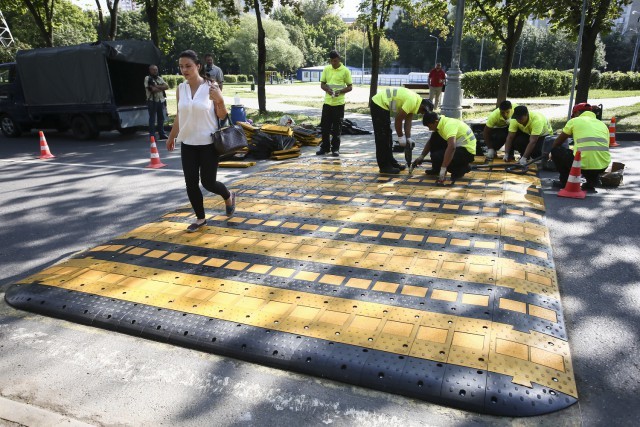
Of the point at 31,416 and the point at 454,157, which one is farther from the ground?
the point at 454,157

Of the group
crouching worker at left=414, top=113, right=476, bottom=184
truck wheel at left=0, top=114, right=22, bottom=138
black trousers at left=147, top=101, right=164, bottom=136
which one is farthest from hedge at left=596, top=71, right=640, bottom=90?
truck wheel at left=0, top=114, right=22, bottom=138

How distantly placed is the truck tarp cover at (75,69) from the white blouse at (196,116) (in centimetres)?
867

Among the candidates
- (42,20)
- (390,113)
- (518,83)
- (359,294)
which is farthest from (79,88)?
(518,83)

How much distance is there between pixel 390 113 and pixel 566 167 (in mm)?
2682

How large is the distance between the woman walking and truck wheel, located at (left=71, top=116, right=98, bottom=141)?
9.23 metres

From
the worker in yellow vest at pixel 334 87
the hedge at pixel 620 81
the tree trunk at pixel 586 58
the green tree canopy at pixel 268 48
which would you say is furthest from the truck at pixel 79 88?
the green tree canopy at pixel 268 48

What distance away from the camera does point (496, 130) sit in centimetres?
825

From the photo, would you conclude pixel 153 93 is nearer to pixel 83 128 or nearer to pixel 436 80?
pixel 83 128

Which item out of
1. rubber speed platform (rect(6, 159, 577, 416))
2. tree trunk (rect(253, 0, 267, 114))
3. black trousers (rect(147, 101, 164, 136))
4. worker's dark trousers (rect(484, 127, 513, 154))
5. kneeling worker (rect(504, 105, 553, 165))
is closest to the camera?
rubber speed platform (rect(6, 159, 577, 416))

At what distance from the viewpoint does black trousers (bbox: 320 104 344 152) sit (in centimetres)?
895

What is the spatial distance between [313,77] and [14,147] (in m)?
67.5

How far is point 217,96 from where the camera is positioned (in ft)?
14.8

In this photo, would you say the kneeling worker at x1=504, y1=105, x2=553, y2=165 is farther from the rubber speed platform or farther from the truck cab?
the truck cab

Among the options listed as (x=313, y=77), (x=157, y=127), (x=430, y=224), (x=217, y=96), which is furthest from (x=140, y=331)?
(x=313, y=77)
